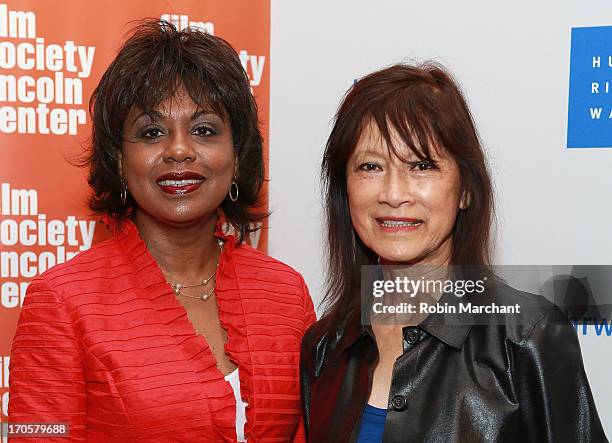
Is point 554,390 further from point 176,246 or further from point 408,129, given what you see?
point 176,246

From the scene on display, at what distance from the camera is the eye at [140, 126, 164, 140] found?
166 centimetres

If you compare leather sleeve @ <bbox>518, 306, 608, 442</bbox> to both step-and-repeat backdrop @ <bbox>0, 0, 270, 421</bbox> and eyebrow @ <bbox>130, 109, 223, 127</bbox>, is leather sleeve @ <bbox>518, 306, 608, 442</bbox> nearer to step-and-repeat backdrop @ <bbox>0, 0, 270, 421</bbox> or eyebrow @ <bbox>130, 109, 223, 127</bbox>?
eyebrow @ <bbox>130, 109, 223, 127</bbox>

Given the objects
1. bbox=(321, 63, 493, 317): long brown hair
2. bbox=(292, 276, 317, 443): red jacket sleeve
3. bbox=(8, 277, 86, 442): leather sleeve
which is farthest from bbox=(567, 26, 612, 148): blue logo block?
bbox=(8, 277, 86, 442): leather sleeve

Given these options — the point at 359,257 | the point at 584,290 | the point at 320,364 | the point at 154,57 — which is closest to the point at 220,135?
the point at 154,57

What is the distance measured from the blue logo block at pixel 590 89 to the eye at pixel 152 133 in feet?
3.72

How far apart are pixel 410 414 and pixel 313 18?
1404 mm

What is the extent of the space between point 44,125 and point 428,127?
51.4 inches

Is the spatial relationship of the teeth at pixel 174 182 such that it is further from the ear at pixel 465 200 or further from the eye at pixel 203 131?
the ear at pixel 465 200

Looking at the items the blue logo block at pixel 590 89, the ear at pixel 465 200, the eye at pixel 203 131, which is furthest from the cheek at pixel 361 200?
the blue logo block at pixel 590 89

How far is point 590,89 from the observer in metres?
2.05

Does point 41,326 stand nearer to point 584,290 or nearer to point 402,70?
point 402,70

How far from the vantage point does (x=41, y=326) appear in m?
1.53

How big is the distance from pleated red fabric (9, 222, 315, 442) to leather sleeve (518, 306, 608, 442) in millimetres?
588

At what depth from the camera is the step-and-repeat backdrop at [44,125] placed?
2176 millimetres
